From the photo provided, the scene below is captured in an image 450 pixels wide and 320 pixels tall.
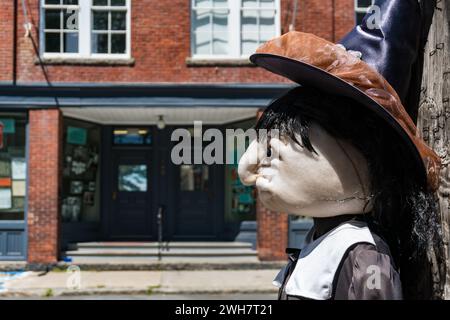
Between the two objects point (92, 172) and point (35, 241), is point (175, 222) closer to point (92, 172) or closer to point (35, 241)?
point (92, 172)

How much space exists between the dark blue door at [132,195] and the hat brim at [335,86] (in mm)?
10387

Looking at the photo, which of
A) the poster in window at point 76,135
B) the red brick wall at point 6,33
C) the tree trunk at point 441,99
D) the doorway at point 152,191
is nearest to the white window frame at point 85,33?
the red brick wall at point 6,33

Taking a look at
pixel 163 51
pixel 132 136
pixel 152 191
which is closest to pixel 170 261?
pixel 152 191

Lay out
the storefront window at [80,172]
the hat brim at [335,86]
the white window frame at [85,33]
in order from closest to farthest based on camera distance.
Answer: the hat brim at [335,86]
the white window frame at [85,33]
the storefront window at [80,172]

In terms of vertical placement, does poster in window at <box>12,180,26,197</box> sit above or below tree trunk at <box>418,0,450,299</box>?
below

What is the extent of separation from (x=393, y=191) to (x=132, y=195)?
34.9 feet

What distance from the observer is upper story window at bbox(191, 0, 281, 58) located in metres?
10.6

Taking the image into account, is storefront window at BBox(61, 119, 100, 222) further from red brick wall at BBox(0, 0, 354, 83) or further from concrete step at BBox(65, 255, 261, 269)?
red brick wall at BBox(0, 0, 354, 83)

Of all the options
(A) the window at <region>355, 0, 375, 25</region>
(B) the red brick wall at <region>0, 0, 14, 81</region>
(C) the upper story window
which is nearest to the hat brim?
(C) the upper story window

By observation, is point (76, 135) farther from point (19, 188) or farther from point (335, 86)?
point (335, 86)

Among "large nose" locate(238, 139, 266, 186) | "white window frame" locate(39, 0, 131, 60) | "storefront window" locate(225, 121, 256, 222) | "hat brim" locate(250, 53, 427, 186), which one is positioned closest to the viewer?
"hat brim" locate(250, 53, 427, 186)

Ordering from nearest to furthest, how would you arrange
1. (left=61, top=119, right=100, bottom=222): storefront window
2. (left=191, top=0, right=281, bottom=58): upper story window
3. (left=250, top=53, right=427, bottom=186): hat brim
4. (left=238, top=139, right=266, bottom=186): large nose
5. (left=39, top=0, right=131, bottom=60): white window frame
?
(left=250, top=53, right=427, bottom=186): hat brim, (left=238, top=139, right=266, bottom=186): large nose, (left=39, top=0, right=131, bottom=60): white window frame, (left=191, top=0, right=281, bottom=58): upper story window, (left=61, top=119, right=100, bottom=222): storefront window

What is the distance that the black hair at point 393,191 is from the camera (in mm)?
1737

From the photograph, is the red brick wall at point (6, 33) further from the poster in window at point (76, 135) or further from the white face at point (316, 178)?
the white face at point (316, 178)
